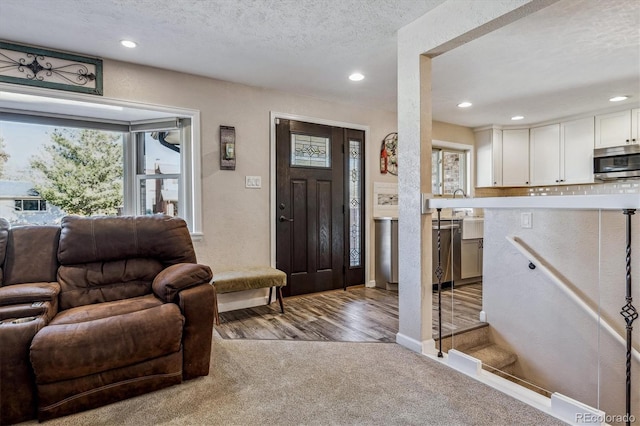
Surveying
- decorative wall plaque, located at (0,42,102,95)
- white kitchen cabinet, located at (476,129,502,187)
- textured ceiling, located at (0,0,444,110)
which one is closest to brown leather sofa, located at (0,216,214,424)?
decorative wall plaque, located at (0,42,102,95)

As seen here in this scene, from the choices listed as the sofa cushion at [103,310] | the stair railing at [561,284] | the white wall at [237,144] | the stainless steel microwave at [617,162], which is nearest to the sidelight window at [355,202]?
the white wall at [237,144]

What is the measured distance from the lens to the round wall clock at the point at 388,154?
4.61m

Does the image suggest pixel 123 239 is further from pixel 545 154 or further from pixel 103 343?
pixel 545 154

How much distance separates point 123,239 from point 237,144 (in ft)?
5.24


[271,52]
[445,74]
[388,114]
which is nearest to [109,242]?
[271,52]

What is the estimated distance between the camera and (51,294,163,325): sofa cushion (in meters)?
1.87

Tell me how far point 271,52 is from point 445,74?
5.75ft

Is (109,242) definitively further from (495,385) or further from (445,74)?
(445,74)

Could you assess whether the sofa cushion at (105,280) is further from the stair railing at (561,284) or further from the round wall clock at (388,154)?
the round wall clock at (388,154)

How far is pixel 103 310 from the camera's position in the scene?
1995mm

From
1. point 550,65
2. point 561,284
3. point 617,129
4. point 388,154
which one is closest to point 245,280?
point 561,284

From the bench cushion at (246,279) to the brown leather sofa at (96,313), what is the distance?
0.59m

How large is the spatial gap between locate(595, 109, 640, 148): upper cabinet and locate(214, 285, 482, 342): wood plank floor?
3.23 meters

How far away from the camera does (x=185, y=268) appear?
2170mm
